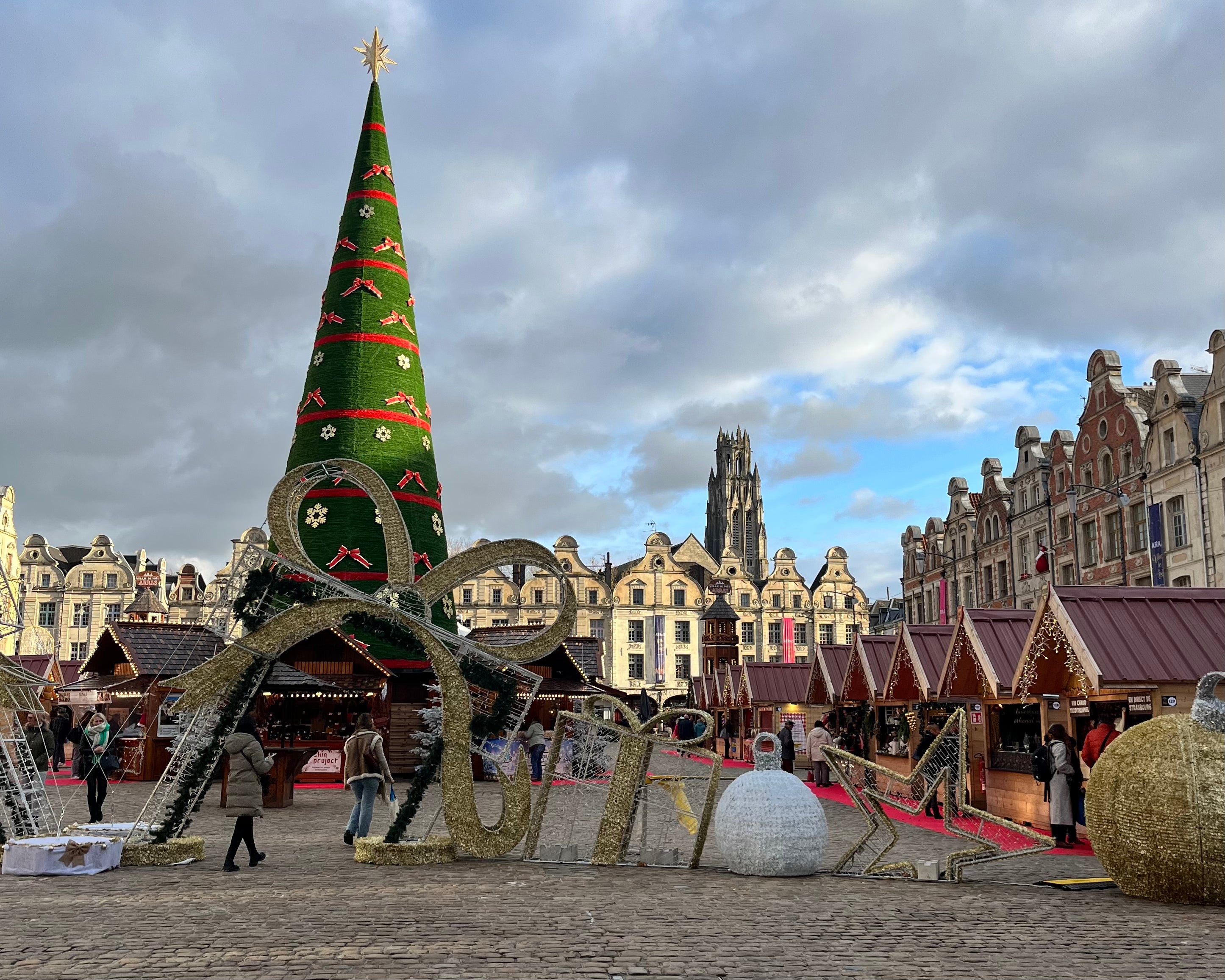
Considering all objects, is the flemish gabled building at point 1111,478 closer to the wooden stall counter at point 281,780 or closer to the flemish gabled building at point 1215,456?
the flemish gabled building at point 1215,456

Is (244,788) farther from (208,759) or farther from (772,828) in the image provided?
(772,828)

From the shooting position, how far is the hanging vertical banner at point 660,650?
71375 millimetres

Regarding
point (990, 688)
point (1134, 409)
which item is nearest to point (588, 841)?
point (990, 688)

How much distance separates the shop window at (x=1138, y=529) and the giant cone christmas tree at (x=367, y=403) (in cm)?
2216

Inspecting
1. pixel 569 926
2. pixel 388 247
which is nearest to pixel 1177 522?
pixel 388 247

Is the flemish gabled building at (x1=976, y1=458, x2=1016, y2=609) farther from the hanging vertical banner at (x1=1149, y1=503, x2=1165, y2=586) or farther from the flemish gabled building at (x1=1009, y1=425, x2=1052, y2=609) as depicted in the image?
the hanging vertical banner at (x1=1149, y1=503, x2=1165, y2=586)

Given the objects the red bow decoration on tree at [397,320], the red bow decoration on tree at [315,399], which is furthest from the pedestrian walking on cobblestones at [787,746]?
the red bow decoration on tree at [315,399]

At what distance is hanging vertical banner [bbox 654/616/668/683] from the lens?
234 feet

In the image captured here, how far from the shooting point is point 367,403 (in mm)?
24094

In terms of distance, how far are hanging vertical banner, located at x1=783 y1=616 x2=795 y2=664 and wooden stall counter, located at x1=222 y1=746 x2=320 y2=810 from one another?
178ft

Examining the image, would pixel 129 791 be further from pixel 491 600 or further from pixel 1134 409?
pixel 491 600

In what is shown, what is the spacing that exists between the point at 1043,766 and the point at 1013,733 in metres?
4.97

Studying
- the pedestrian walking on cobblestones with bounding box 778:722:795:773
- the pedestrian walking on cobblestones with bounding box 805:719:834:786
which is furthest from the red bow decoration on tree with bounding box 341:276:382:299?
the pedestrian walking on cobblestones with bounding box 805:719:834:786

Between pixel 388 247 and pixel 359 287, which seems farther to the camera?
pixel 388 247
